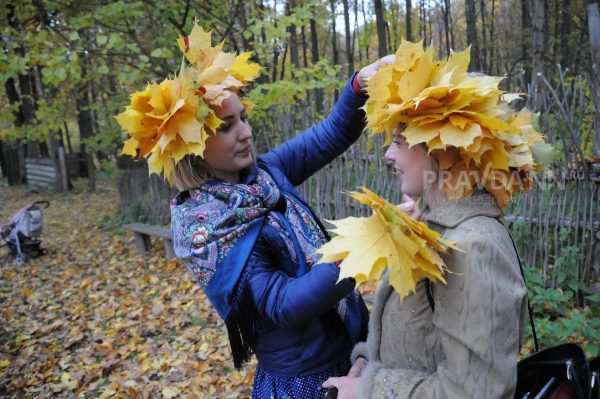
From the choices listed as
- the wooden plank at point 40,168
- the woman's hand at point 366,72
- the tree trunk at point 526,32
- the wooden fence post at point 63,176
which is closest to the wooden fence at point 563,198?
the woman's hand at point 366,72

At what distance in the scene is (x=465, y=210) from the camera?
A: 1.29 meters

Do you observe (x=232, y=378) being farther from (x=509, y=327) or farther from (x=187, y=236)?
(x=509, y=327)

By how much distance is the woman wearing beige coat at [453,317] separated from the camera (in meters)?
1.14

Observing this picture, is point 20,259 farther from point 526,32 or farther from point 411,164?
point 526,32

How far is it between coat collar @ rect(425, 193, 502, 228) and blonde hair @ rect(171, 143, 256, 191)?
34.5 inches

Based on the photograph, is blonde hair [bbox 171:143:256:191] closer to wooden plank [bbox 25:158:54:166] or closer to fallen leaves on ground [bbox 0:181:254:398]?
fallen leaves on ground [bbox 0:181:254:398]

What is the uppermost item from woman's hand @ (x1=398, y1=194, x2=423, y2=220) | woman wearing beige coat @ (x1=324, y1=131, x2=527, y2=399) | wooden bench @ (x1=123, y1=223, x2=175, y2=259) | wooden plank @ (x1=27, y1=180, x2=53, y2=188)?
woman's hand @ (x1=398, y1=194, x2=423, y2=220)

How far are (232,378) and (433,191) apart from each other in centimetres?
320

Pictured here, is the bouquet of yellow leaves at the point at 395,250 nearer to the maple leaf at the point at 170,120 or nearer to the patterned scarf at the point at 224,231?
the patterned scarf at the point at 224,231

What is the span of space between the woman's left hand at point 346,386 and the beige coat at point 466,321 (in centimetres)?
9

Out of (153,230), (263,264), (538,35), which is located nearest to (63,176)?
(153,230)

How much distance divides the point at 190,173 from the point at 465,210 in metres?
0.98

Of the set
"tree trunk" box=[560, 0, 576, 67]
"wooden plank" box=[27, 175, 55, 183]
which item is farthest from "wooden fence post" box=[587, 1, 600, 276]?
"wooden plank" box=[27, 175, 55, 183]

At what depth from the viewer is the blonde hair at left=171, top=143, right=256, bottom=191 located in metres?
1.67
